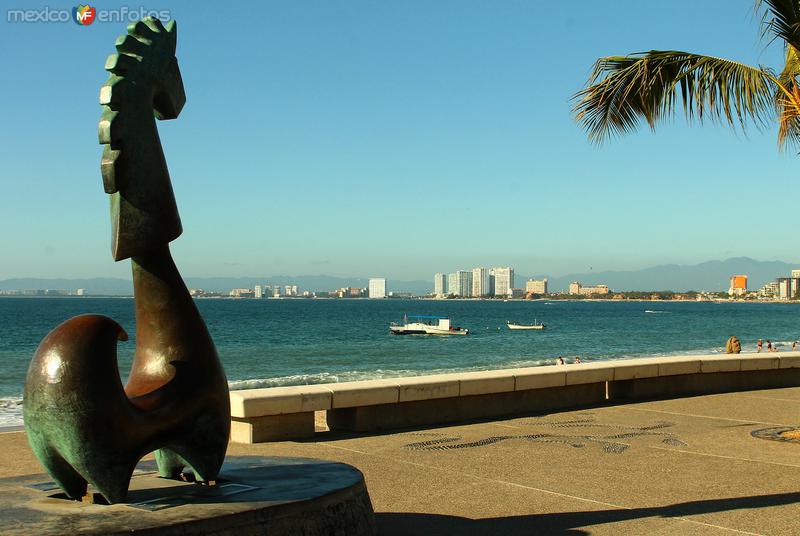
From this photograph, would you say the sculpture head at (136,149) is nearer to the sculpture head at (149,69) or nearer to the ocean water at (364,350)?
the sculpture head at (149,69)

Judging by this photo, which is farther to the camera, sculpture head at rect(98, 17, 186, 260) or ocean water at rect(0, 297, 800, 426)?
ocean water at rect(0, 297, 800, 426)

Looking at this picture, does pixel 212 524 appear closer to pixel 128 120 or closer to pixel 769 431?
pixel 128 120

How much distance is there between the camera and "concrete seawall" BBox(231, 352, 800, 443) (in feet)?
29.4

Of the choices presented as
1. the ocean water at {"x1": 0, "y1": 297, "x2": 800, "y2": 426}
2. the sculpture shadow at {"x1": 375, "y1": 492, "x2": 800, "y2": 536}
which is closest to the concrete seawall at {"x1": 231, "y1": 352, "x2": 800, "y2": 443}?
the sculpture shadow at {"x1": 375, "y1": 492, "x2": 800, "y2": 536}

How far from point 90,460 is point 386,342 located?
2531 inches

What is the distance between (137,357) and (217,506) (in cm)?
116

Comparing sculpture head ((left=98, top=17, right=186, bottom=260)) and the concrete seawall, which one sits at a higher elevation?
sculpture head ((left=98, top=17, right=186, bottom=260))

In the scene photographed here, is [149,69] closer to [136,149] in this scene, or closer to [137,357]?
[136,149]

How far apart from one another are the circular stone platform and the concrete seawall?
316 centimetres

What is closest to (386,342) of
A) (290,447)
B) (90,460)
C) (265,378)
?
(265,378)

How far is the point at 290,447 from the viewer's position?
28.3 ft

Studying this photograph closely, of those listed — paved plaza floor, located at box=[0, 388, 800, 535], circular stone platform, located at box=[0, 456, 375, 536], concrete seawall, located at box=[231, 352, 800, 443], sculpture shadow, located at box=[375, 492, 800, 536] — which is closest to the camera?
circular stone platform, located at box=[0, 456, 375, 536]

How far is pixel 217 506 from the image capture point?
14.9 feet

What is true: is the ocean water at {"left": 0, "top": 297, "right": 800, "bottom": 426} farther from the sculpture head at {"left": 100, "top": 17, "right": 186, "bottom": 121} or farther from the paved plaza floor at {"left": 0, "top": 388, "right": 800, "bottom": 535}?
the sculpture head at {"left": 100, "top": 17, "right": 186, "bottom": 121}
